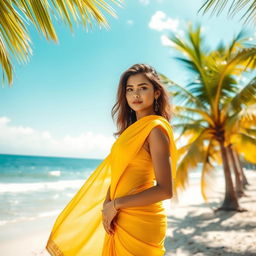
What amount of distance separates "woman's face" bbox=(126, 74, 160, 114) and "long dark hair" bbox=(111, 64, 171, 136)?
4 centimetres

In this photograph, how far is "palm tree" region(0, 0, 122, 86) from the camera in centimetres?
196

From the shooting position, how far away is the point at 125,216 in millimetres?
1362

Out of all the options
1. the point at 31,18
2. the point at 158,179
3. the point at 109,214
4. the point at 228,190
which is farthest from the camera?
the point at 228,190

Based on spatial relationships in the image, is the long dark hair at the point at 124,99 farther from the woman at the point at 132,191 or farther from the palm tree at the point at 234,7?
the palm tree at the point at 234,7

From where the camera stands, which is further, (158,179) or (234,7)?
(234,7)

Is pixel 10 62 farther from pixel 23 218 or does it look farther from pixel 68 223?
pixel 23 218

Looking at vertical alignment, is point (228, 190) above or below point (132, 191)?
below

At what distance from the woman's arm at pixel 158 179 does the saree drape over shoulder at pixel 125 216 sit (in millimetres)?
61

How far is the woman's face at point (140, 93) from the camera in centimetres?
160

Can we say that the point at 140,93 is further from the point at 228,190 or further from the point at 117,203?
the point at 228,190

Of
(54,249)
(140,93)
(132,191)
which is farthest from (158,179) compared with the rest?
(54,249)

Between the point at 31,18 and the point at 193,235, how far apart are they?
585cm

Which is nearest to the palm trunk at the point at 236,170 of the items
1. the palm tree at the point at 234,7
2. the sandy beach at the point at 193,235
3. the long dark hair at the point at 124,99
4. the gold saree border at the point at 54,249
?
the sandy beach at the point at 193,235

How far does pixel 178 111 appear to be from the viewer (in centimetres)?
909
